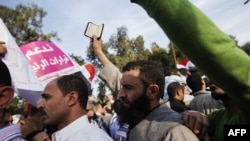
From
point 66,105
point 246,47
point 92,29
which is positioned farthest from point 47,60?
point 246,47

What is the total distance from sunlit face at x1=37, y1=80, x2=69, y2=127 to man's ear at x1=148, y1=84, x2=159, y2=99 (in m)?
0.72

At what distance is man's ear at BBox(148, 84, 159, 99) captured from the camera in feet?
7.86

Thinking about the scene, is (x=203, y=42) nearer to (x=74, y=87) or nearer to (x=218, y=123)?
(x=218, y=123)

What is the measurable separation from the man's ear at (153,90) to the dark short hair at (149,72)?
0.02 m

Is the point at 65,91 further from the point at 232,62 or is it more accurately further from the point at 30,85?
the point at 232,62

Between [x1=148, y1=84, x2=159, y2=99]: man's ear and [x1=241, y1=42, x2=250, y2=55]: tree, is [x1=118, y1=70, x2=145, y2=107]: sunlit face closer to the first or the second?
[x1=148, y1=84, x2=159, y2=99]: man's ear

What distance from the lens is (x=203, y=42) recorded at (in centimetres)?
87

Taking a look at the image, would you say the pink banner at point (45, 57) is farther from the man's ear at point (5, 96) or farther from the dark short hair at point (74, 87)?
the man's ear at point (5, 96)

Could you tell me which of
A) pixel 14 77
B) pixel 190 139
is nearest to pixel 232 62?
pixel 190 139

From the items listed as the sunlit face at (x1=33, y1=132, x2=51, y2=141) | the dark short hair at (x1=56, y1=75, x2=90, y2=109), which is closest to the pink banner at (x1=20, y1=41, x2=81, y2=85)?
the sunlit face at (x1=33, y1=132, x2=51, y2=141)

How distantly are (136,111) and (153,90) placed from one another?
9.2 inches

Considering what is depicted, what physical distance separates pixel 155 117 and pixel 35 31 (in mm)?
29220

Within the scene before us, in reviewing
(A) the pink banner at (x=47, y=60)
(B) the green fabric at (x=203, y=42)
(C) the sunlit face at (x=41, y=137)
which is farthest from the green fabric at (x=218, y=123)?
(A) the pink banner at (x=47, y=60)

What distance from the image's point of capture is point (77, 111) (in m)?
2.75
